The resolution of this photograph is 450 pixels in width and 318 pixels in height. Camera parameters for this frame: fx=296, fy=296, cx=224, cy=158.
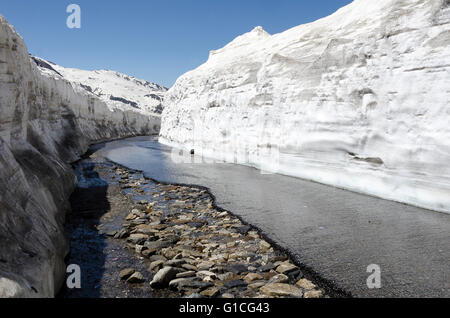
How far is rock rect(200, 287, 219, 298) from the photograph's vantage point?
3875 mm

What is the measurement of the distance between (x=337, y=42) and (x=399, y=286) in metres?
9.05

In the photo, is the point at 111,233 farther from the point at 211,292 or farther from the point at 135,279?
the point at 211,292

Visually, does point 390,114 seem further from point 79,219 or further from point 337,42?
point 79,219

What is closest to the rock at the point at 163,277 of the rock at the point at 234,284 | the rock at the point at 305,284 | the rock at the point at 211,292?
the rock at the point at 211,292

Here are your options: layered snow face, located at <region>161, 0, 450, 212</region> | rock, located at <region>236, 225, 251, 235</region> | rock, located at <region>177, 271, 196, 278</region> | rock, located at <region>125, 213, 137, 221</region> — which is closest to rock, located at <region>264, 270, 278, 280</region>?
rock, located at <region>177, 271, 196, 278</region>

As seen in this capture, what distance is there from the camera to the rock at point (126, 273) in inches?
171

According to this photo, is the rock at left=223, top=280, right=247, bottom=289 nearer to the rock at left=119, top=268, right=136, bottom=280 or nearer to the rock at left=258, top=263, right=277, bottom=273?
the rock at left=258, top=263, right=277, bottom=273

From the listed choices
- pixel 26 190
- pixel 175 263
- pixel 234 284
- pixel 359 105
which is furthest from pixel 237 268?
pixel 359 105

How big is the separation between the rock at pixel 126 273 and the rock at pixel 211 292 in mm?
1202

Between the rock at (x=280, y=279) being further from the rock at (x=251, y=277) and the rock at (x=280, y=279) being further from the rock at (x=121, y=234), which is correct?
the rock at (x=121, y=234)

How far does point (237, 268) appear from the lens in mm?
4562

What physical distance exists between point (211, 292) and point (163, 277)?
0.74 m

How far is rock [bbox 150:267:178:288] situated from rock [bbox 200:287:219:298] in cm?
56

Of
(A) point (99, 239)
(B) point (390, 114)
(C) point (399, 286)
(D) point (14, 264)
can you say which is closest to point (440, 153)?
(B) point (390, 114)
